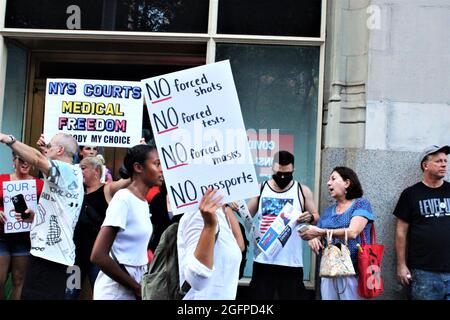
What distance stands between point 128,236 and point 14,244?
121 inches

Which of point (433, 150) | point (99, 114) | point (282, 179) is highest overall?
point (99, 114)

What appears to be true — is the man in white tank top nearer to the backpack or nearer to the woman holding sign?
the woman holding sign

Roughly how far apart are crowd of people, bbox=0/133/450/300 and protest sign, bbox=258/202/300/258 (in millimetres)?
76

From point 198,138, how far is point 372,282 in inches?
121

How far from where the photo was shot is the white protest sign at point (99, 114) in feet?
23.5

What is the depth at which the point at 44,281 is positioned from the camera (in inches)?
219

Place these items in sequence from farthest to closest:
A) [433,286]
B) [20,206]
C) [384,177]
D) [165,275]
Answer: [384,177] → [433,286] → [20,206] → [165,275]

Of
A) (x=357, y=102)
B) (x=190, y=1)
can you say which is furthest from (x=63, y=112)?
(x=357, y=102)

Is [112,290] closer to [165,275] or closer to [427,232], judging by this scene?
[165,275]

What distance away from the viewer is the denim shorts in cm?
716

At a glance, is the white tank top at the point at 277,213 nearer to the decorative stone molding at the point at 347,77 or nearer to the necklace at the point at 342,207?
the necklace at the point at 342,207

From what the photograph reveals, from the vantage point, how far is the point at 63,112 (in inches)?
286

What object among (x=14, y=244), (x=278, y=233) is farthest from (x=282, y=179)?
(x=14, y=244)

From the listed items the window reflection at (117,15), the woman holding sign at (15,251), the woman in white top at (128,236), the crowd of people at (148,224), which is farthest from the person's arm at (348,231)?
the window reflection at (117,15)
